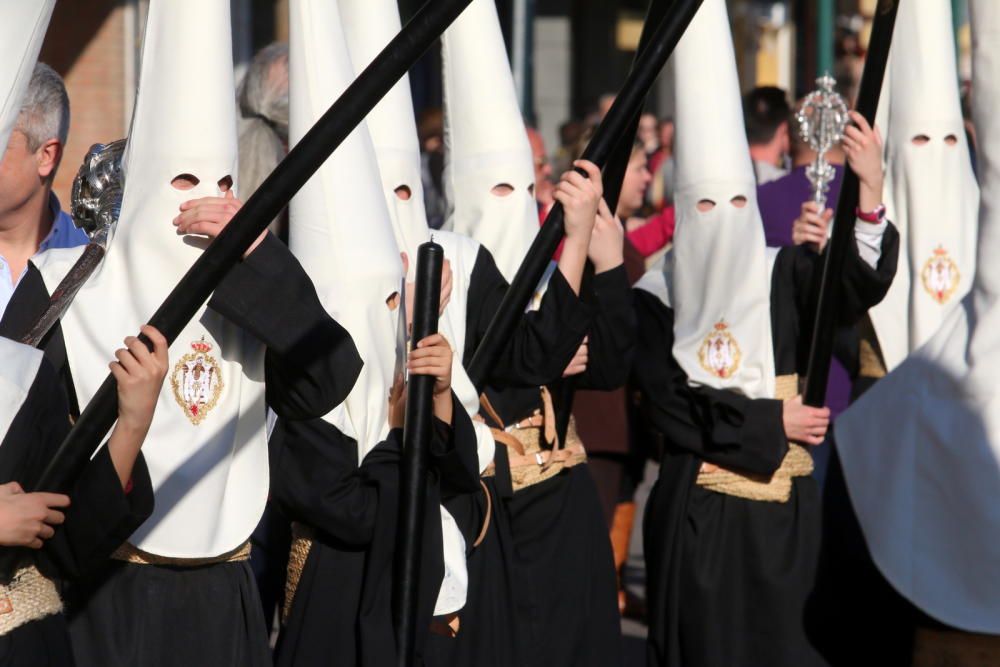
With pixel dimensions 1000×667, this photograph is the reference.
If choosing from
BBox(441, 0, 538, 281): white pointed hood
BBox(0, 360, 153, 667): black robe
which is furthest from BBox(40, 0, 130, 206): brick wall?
BBox(0, 360, 153, 667): black robe

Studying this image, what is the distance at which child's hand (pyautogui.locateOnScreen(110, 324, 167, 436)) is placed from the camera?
9.70 ft

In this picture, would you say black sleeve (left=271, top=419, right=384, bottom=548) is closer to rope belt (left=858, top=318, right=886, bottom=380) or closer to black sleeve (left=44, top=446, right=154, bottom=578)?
black sleeve (left=44, top=446, right=154, bottom=578)

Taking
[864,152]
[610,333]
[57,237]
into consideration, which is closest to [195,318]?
[57,237]

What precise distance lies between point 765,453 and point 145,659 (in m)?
2.22

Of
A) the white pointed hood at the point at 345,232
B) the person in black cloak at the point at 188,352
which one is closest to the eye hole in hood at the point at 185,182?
the person in black cloak at the point at 188,352

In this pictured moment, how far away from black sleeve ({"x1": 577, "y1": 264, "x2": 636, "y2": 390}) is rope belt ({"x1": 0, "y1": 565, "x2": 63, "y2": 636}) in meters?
1.89

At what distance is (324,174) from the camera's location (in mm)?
3797

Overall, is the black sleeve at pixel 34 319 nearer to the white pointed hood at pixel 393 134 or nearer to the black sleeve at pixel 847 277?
the white pointed hood at pixel 393 134

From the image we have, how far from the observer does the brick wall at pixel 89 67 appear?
914cm

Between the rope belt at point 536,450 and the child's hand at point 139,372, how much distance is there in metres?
1.93

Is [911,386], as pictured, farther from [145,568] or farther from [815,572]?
[145,568]

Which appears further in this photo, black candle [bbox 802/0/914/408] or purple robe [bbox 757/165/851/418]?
purple robe [bbox 757/165/851/418]

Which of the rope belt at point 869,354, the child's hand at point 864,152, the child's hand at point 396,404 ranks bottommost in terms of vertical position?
the child's hand at point 396,404

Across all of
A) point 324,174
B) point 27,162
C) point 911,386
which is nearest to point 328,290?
point 324,174
